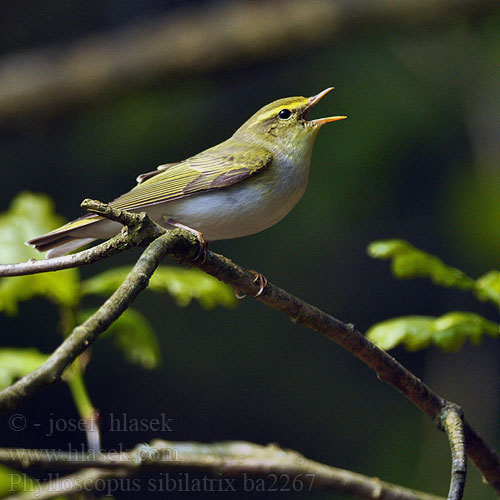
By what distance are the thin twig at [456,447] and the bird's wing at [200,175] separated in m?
1.33

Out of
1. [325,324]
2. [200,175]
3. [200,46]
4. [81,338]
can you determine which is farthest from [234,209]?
[200,46]

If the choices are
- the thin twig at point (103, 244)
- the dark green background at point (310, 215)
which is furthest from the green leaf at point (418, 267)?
the dark green background at point (310, 215)

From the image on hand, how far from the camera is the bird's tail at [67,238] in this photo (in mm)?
2590

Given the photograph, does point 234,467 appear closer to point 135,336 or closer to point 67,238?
point 135,336

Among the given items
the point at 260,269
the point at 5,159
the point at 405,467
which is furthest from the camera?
the point at 5,159

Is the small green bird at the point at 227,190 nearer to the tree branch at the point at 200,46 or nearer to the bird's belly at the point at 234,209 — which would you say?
the bird's belly at the point at 234,209

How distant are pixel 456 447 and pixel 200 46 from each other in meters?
5.01

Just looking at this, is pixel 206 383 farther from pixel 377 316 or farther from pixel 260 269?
pixel 377 316

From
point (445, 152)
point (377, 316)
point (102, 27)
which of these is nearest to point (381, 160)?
point (445, 152)

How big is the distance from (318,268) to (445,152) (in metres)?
1.65

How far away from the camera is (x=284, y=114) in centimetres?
Result: 327

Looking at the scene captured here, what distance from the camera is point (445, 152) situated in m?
7.04

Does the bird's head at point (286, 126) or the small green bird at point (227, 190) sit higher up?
the bird's head at point (286, 126)

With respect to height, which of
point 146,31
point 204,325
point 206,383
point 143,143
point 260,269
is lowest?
point 206,383
